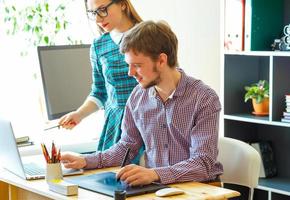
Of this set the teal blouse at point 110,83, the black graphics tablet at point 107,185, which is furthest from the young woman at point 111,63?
the black graphics tablet at point 107,185

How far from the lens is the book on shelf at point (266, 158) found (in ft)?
11.4

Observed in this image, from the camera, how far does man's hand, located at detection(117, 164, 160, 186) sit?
206 cm

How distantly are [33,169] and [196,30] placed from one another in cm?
190

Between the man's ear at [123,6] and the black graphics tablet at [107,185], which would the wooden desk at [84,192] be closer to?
the black graphics tablet at [107,185]

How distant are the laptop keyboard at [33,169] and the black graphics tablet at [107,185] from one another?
0.51 ft

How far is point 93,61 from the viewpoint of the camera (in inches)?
111

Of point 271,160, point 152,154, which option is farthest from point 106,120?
point 271,160

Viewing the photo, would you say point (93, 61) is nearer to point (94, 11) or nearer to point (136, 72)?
point (94, 11)

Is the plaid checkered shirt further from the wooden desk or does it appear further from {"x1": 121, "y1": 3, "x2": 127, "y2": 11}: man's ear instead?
{"x1": 121, "y1": 3, "x2": 127, "y2": 11}: man's ear

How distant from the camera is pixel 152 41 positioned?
224cm

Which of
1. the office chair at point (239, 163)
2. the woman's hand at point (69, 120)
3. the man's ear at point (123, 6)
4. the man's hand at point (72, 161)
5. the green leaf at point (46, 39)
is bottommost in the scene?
the office chair at point (239, 163)

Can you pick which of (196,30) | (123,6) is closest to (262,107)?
(196,30)

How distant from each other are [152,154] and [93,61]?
677 mm

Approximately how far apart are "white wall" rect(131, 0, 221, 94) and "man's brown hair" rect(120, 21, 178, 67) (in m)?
1.54
